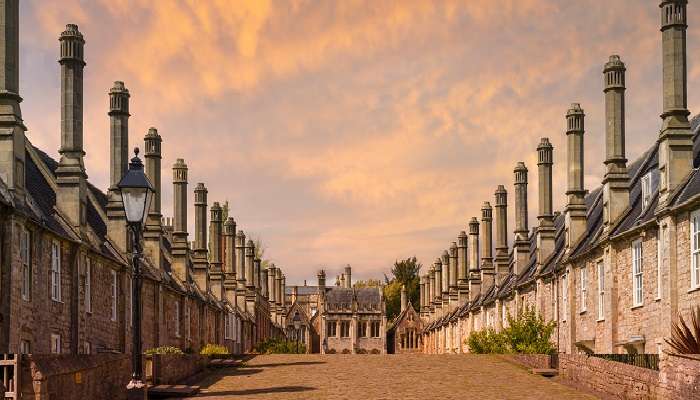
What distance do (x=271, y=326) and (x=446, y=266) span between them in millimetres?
22254

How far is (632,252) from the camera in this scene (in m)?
33.4

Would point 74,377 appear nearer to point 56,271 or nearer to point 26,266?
point 26,266

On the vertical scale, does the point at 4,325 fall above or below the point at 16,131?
below

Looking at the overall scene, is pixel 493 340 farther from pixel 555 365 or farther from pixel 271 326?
pixel 271 326

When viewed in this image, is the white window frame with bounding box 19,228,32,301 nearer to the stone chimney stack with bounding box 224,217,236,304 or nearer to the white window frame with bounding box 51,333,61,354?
the white window frame with bounding box 51,333,61,354

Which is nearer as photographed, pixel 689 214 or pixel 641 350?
pixel 689 214

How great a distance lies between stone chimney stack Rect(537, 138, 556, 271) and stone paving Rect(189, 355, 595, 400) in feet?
32.9

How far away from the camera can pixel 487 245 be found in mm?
67750

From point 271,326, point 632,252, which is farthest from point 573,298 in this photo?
point 271,326

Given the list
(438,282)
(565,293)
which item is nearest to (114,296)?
(565,293)

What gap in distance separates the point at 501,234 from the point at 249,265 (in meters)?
24.8

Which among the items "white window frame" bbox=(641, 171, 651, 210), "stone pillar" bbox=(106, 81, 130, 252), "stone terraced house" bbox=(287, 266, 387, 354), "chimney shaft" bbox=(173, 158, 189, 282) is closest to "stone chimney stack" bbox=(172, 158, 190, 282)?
"chimney shaft" bbox=(173, 158, 189, 282)

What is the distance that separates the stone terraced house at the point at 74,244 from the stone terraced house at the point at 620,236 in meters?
16.4

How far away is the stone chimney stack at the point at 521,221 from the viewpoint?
56000mm
